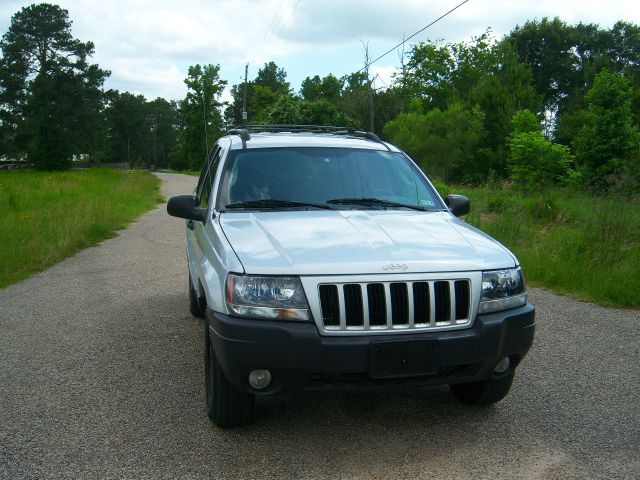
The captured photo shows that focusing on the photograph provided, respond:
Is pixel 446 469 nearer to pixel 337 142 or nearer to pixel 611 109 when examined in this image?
pixel 337 142

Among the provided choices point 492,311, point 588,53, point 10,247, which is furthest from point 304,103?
point 588,53

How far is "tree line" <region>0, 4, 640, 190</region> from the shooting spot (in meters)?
30.0

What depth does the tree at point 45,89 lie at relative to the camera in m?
64.1

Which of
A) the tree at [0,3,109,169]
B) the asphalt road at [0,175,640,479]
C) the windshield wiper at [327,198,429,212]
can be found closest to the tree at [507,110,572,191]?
the asphalt road at [0,175,640,479]

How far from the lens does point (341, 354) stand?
305cm

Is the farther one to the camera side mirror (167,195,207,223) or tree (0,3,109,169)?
tree (0,3,109,169)

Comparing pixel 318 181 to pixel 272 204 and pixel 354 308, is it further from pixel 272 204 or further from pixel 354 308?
pixel 354 308

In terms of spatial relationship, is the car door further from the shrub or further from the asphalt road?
the shrub

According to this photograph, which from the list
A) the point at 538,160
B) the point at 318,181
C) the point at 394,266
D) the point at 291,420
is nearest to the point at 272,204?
the point at 318,181

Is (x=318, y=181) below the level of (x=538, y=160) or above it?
above

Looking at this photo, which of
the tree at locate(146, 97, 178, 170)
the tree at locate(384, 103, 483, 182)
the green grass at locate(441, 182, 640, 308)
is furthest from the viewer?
the tree at locate(146, 97, 178, 170)

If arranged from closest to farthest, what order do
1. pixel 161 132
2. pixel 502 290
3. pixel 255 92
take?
1. pixel 502 290
2. pixel 255 92
3. pixel 161 132

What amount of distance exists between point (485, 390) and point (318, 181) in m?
1.83

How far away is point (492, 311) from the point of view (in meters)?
3.36
